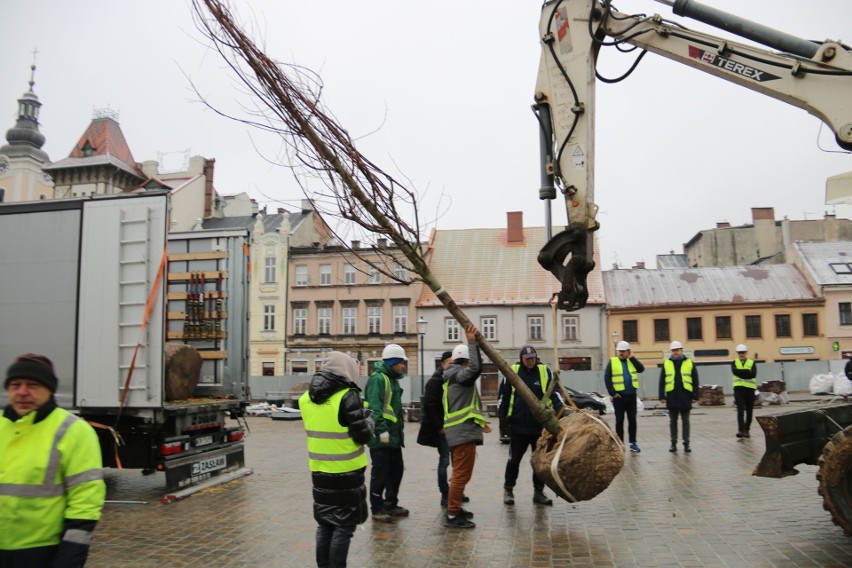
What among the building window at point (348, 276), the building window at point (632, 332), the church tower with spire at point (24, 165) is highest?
the church tower with spire at point (24, 165)

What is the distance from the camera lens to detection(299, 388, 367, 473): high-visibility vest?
4605mm

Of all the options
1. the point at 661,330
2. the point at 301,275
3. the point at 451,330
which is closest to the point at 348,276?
the point at 301,275

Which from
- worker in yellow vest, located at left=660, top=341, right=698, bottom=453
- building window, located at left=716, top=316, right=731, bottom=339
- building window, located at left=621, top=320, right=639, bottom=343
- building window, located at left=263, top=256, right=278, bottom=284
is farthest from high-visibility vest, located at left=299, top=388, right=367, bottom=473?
building window, located at left=263, top=256, right=278, bottom=284

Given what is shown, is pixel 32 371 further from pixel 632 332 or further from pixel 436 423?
pixel 632 332

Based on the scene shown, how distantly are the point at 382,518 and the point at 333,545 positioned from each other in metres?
2.61

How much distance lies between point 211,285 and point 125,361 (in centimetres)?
217

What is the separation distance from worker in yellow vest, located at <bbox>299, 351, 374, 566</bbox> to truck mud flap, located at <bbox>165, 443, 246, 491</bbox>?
4.41 meters

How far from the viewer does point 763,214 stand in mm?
49656

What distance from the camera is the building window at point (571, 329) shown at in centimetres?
3836

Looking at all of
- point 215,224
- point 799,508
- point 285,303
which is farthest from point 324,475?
point 215,224

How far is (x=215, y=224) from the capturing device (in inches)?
1823

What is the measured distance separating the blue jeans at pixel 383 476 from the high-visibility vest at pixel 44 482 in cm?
411

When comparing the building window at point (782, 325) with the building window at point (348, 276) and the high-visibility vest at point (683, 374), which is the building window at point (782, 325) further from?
the high-visibility vest at point (683, 374)

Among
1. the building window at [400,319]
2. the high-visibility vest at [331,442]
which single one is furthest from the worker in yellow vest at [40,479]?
the building window at [400,319]
